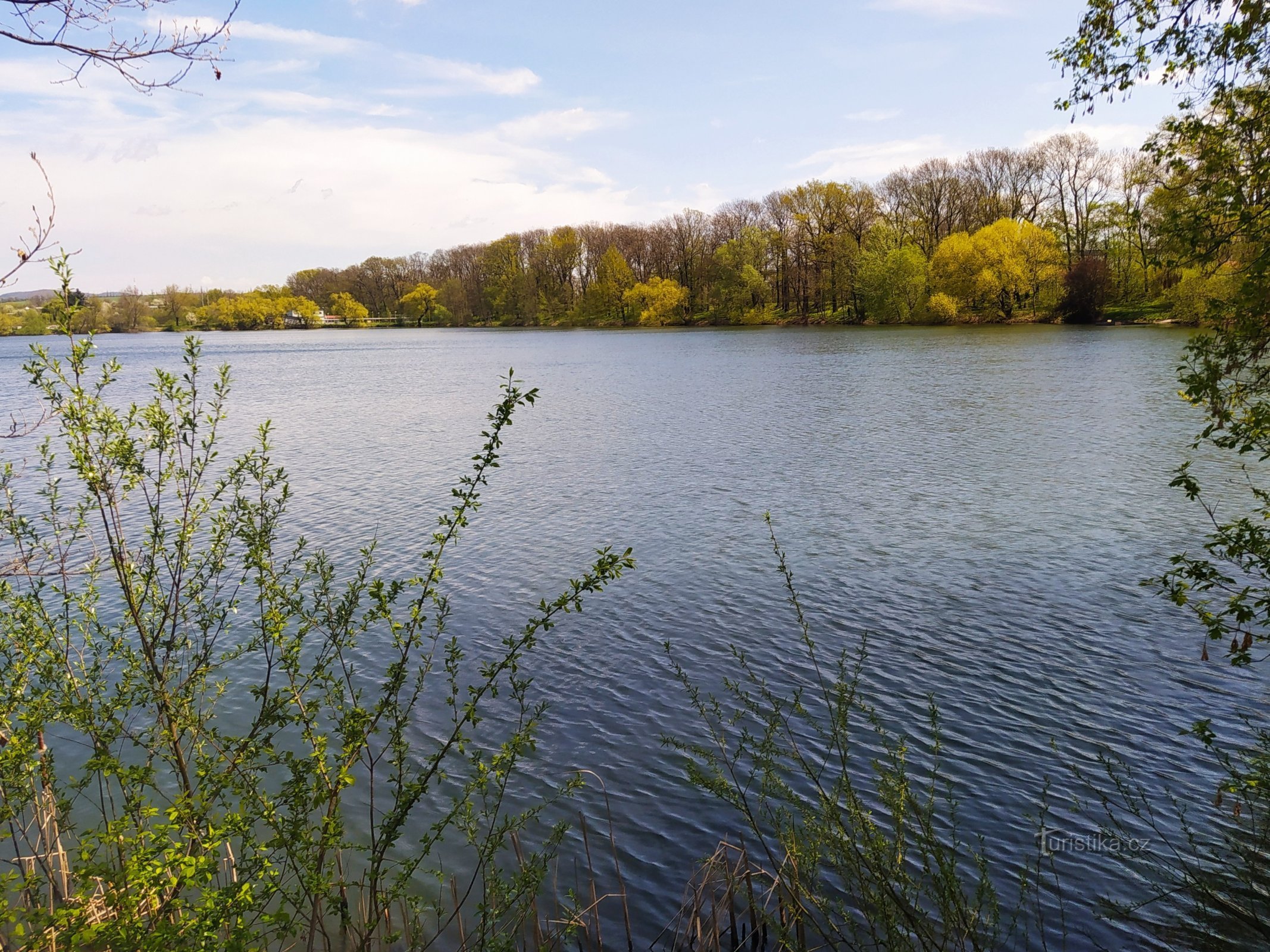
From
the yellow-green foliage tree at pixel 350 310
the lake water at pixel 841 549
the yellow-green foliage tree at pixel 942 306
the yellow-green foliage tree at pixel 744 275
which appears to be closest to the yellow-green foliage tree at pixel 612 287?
the yellow-green foliage tree at pixel 744 275

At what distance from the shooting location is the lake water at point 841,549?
885 centimetres

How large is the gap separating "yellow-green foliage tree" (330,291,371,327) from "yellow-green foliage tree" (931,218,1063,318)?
116 meters

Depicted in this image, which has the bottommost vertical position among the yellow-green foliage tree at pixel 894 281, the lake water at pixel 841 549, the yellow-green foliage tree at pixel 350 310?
the lake water at pixel 841 549

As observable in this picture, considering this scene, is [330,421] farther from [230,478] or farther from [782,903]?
[782,903]

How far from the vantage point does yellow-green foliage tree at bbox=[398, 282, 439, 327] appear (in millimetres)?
151250

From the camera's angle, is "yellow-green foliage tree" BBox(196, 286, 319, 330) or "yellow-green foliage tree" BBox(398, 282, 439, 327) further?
"yellow-green foliage tree" BBox(196, 286, 319, 330)

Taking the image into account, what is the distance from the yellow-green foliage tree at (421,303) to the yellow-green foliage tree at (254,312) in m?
18.8

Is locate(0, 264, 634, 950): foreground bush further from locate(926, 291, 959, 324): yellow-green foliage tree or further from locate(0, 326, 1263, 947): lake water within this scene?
locate(926, 291, 959, 324): yellow-green foliage tree

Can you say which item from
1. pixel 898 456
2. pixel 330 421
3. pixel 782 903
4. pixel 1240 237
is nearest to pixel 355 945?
pixel 782 903

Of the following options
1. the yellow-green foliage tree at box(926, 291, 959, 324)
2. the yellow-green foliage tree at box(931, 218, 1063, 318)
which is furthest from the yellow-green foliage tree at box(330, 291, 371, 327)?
the yellow-green foliage tree at box(931, 218, 1063, 318)

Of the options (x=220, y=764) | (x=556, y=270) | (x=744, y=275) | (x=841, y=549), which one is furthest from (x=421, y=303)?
(x=220, y=764)

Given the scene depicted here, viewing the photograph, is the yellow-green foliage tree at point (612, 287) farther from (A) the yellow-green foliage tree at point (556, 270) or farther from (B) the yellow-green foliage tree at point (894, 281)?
(B) the yellow-green foliage tree at point (894, 281)

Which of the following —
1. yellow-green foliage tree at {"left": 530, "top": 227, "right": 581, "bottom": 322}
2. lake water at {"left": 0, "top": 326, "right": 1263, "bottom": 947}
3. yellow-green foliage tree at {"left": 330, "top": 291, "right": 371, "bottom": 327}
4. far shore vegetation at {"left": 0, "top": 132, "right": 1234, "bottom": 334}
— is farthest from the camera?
yellow-green foliage tree at {"left": 330, "top": 291, "right": 371, "bottom": 327}

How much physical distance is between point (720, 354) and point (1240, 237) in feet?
185
